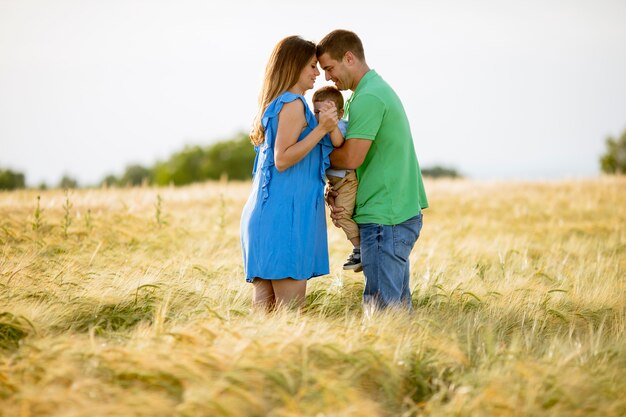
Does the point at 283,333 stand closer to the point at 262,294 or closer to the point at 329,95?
the point at 262,294

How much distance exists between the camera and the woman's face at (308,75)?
4445 mm

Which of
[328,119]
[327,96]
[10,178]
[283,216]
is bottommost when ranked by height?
[283,216]

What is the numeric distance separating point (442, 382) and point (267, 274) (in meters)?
1.51

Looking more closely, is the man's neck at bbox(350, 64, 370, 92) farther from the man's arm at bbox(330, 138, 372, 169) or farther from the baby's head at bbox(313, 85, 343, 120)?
the man's arm at bbox(330, 138, 372, 169)

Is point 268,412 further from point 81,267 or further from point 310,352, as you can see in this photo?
point 81,267

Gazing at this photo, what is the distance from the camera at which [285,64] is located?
441 cm

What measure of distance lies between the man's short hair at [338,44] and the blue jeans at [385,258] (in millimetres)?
1298

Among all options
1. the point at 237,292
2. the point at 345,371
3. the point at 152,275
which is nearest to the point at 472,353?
the point at 345,371

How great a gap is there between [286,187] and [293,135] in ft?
1.29

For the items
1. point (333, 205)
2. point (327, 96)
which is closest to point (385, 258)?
point (333, 205)

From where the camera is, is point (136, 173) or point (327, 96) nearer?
point (327, 96)

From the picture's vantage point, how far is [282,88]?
4.43 m

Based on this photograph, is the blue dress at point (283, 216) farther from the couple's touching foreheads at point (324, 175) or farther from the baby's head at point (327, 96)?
the baby's head at point (327, 96)

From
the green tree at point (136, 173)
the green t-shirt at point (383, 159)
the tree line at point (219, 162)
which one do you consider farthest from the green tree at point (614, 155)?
the green t-shirt at point (383, 159)
